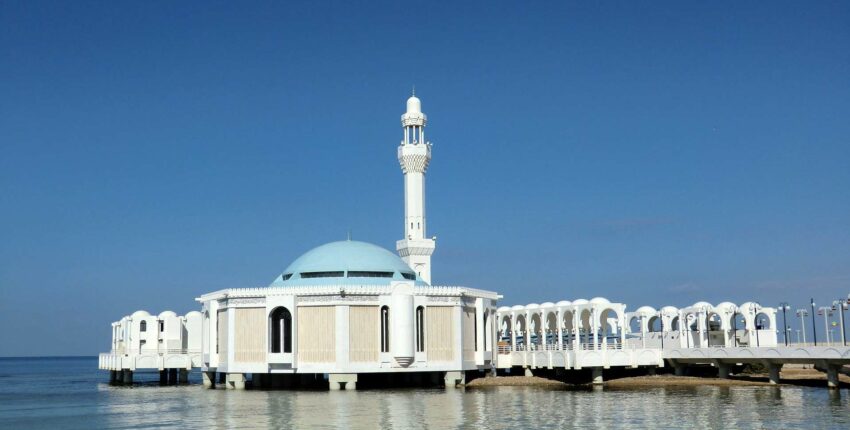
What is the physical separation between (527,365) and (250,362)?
76.5ft

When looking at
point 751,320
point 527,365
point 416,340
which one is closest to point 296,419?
point 416,340

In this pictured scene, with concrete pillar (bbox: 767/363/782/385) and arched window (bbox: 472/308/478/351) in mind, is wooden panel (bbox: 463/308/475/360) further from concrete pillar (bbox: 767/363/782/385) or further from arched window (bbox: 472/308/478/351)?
concrete pillar (bbox: 767/363/782/385)

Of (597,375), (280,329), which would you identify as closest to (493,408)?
(597,375)

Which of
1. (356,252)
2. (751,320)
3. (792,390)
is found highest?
(356,252)

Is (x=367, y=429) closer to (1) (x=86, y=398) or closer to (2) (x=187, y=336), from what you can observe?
(1) (x=86, y=398)

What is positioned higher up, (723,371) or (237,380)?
(237,380)

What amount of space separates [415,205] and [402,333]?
22.6 meters

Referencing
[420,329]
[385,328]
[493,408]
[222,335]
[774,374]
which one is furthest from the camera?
[222,335]

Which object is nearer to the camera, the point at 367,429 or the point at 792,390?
the point at 367,429

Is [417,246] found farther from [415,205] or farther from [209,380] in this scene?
[209,380]

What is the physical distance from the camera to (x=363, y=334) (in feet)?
228

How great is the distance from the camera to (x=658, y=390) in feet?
216

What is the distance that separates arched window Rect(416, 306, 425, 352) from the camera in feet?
233

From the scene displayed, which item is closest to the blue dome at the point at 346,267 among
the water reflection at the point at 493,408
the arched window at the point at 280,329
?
the arched window at the point at 280,329
